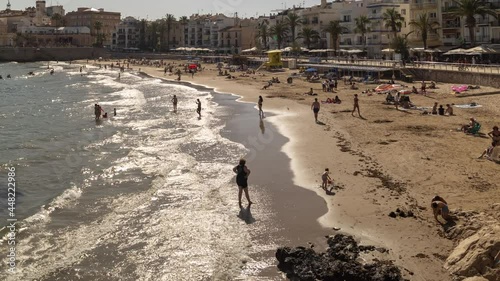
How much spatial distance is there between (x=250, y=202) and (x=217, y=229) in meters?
1.90

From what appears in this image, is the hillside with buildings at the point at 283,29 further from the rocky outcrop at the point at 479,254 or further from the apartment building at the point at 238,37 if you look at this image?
the rocky outcrop at the point at 479,254

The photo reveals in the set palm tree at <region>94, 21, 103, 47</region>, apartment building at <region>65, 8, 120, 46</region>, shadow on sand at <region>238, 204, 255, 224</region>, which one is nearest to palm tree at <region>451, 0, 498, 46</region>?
shadow on sand at <region>238, 204, 255, 224</region>

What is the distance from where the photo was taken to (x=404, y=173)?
601 inches

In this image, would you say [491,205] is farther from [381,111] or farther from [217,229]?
[381,111]

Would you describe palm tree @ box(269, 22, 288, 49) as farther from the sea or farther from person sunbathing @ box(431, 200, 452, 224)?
person sunbathing @ box(431, 200, 452, 224)

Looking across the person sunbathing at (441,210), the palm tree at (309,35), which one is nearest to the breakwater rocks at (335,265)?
the person sunbathing at (441,210)

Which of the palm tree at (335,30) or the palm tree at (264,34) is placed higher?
the palm tree at (264,34)

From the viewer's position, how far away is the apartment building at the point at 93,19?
14400 centimetres

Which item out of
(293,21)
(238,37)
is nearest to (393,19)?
→ (293,21)

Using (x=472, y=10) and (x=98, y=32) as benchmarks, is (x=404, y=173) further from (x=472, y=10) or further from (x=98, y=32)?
(x=98, y=32)

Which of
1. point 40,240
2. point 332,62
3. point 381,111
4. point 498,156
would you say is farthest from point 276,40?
point 40,240

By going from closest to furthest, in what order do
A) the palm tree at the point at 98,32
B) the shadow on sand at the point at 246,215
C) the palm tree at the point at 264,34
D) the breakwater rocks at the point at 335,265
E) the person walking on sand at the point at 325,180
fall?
the breakwater rocks at the point at 335,265 → the shadow on sand at the point at 246,215 → the person walking on sand at the point at 325,180 → the palm tree at the point at 264,34 → the palm tree at the point at 98,32

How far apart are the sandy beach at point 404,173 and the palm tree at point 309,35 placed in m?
46.2

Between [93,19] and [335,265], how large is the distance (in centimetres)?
14962
